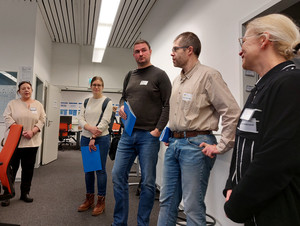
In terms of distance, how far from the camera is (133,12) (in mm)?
4312

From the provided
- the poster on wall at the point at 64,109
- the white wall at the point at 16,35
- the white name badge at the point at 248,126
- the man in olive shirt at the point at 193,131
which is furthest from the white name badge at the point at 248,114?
the poster on wall at the point at 64,109

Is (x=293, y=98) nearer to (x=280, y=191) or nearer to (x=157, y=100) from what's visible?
(x=280, y=191)

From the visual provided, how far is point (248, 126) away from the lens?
758 millimetres

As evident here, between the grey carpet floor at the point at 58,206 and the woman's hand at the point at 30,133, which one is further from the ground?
the woman's hand at the point at 30,133

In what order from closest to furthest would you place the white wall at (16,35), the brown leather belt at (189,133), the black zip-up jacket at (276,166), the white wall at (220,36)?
the black zip-up jacket at (276,166)
the brown leather belt at (189,133)
the white wall at (220,36)
the white wall at (16,35)

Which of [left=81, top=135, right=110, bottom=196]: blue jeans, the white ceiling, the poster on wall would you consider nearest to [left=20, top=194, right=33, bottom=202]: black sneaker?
[left=81, top=135, right=110, bottom=196]: blue jeans

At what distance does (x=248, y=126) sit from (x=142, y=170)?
1.04 meters

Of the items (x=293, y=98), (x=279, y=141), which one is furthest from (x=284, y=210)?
(x=293, y=98)

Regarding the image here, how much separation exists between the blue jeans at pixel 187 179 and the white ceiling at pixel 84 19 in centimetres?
329

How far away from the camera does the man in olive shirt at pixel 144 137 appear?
162 cm

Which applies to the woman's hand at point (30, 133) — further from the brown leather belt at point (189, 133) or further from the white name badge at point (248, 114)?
the white name badge at point (248, 114)

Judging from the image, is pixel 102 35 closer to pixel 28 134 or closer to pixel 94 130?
pixel 28 134

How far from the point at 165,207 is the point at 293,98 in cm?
98

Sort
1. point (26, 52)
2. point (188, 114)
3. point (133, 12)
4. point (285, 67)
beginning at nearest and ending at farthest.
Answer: point (285, 67)
point (188, 114)
point (26, 52)
point (133, 12)
